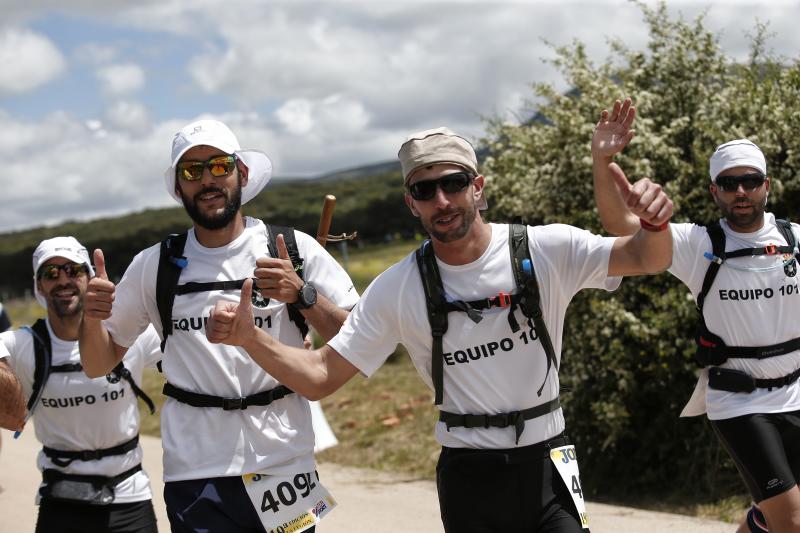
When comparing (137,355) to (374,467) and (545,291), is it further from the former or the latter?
(374,467)

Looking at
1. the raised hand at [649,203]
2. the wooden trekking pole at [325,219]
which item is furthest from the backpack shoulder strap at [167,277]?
the raised hand at [649,203]

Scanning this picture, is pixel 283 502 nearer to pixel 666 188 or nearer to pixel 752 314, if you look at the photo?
pixel 752 314

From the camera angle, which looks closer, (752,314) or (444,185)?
(444,185)

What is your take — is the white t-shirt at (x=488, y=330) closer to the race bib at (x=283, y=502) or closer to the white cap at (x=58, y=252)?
the race bib at (x=283, y=502)

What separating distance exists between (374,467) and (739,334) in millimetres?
6332

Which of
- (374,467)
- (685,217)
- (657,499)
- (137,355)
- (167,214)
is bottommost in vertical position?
(657,499)

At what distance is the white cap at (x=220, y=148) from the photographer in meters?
4.22

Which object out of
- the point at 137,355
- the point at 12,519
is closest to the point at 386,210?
the point at 12,519

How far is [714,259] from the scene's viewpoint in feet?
17.4

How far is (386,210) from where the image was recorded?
42.6m

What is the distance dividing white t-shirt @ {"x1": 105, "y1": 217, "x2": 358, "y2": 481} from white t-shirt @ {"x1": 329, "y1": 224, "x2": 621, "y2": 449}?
448 mm

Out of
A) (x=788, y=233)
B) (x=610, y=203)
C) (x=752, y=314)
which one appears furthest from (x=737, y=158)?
(x=610, y=203)

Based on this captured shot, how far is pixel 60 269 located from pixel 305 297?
2143mm

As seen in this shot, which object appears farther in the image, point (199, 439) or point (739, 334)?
point (739, 334)
